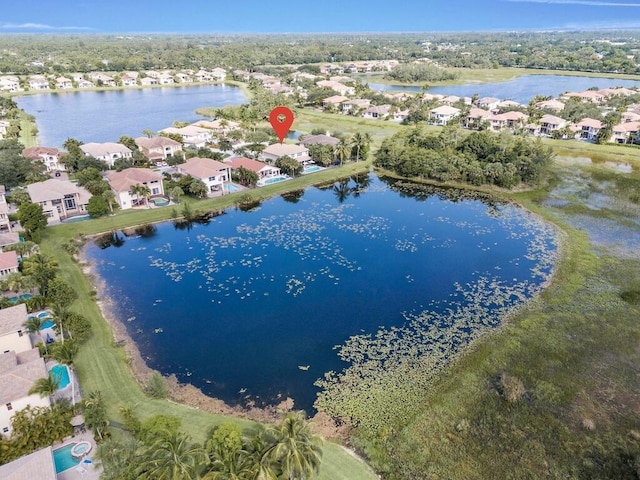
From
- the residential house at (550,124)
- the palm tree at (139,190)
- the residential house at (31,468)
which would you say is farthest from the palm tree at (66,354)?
the residential house at (550,124)

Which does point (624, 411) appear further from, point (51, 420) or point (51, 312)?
point (51, 312)

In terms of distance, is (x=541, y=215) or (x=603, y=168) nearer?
(x=541, y=215)

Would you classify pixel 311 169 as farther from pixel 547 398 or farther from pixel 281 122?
pixel 547 398

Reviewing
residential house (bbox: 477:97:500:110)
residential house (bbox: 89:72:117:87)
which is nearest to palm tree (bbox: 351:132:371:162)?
residential house (bbox: 477:97:500:110)

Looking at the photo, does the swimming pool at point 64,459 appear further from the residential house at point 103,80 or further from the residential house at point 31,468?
the residential house at point 103,80

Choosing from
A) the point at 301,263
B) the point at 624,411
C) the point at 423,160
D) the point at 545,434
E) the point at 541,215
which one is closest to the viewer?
the point at 545,434

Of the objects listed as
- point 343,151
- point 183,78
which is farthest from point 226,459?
point 183,78

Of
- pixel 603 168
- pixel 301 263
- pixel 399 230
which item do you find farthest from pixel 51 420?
pixel 603 168
